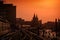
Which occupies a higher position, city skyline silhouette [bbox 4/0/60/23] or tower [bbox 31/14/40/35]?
city skyline silhouette [bbox 4/0/60/23]

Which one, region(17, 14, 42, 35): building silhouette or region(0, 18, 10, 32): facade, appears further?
region(17, 14, 42, 35): building silhouette

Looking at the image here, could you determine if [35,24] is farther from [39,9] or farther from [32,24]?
[39,9]

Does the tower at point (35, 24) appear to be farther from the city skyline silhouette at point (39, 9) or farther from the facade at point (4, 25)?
the facade at point (4, 25)

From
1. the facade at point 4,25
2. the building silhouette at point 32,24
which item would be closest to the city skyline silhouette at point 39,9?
the building silhouette at point 32,24

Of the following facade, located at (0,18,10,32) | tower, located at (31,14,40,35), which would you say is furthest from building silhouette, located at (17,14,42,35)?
facade, located at (0,18,10,32)

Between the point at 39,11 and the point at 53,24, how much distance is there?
230 mm

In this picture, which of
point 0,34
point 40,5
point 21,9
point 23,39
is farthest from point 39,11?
point 0,34

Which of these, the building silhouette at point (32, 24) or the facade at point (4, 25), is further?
the building silhouette at point (32, 24)

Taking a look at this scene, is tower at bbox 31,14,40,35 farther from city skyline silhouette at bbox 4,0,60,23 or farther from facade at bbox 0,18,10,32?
facade at bbox 0,18,10,32

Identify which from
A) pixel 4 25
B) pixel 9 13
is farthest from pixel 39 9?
pixel 4 25

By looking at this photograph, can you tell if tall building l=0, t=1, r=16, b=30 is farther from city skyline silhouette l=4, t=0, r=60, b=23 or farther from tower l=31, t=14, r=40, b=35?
tower l=31, t=14, r=40, b=35

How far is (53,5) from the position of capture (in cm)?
215

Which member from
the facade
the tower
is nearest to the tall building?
the facade

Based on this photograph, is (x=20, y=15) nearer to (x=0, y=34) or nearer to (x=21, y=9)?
(x=21, y=9)
